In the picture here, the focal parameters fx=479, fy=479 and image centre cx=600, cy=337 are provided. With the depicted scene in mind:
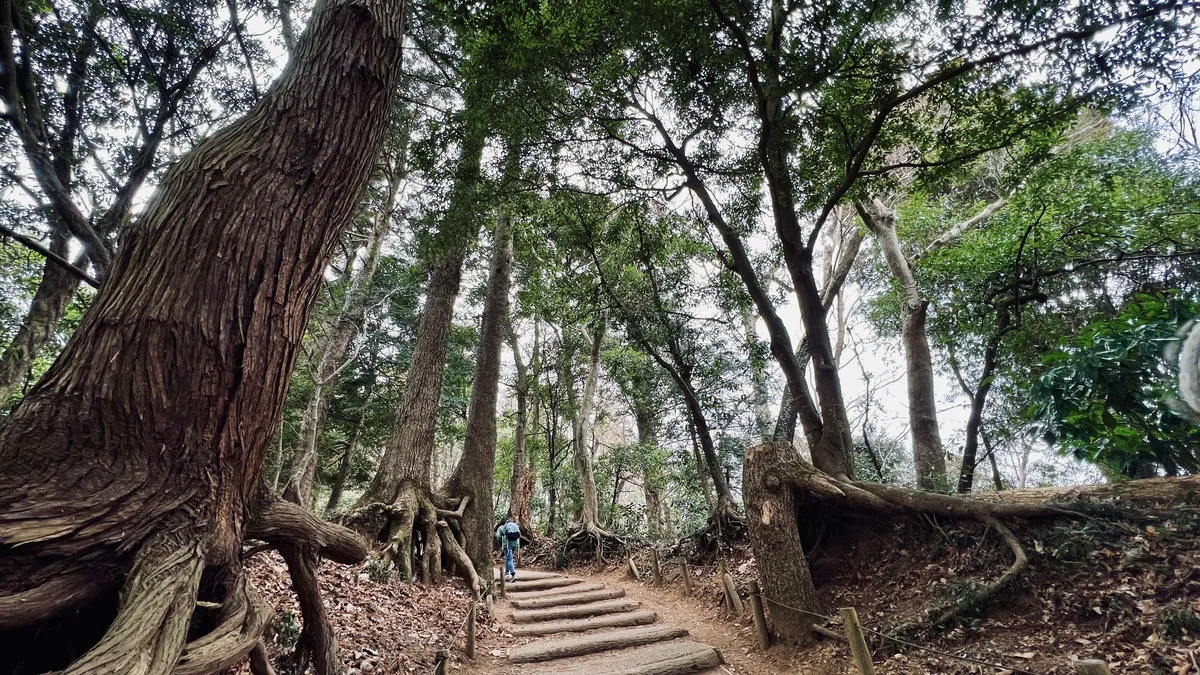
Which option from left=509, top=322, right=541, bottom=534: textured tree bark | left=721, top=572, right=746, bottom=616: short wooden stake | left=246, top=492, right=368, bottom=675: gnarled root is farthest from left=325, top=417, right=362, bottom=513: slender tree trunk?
left=246, top=492, right=368, bottom=675: gnarled root

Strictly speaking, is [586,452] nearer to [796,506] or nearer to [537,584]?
[537,584]

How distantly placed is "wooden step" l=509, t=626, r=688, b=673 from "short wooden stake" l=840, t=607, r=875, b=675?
9.07ft

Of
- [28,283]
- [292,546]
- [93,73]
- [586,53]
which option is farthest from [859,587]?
[28,283]

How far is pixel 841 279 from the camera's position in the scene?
30.2 ft

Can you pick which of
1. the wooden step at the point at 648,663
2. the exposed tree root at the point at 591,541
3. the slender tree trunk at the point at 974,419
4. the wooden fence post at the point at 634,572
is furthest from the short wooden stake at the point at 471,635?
the exposed tree root at the point at 591,541

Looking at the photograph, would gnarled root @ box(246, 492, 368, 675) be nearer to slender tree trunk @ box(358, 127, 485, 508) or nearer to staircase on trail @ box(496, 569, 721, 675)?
staircase on trail @ box(496, 569, 721, 675)

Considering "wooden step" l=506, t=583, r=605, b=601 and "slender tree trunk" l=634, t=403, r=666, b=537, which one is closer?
"wooden step" l=506, t=583, r=605, b=601

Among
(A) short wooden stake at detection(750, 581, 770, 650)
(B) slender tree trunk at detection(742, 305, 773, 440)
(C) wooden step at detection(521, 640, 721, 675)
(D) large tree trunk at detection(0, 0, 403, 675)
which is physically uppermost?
(B) slender tree trunk at detection(742, 305, 773, 440)

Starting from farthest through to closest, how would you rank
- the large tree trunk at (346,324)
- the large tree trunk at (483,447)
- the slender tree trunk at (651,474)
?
the slender tree trunk at (651,474), the large tree trunk at (346,324), the large tree trunk at (483,447)

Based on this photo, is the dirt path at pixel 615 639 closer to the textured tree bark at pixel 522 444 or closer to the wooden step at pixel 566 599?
the wooden step at pixel 566 599

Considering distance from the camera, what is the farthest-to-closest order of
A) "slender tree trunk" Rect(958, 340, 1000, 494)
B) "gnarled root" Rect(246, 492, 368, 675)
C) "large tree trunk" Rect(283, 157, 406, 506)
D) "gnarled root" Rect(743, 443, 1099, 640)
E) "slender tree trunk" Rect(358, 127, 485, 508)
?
"large tree trunk" Rect(283, 157, 406, 506)
"slender tree trunk" Rect(358, 127, 485, 508)
"slender tree trunk" Rect(958, 340, 1000, 494)
"gnarled root" Rect(743, 443, 1099, 640)
"gnarled root" Rect(246, 492, 368, 675)

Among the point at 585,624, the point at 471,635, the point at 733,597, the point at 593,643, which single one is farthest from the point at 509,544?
the point at 733,597

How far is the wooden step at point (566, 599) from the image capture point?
7496 mm

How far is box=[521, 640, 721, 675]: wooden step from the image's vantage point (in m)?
4.96
